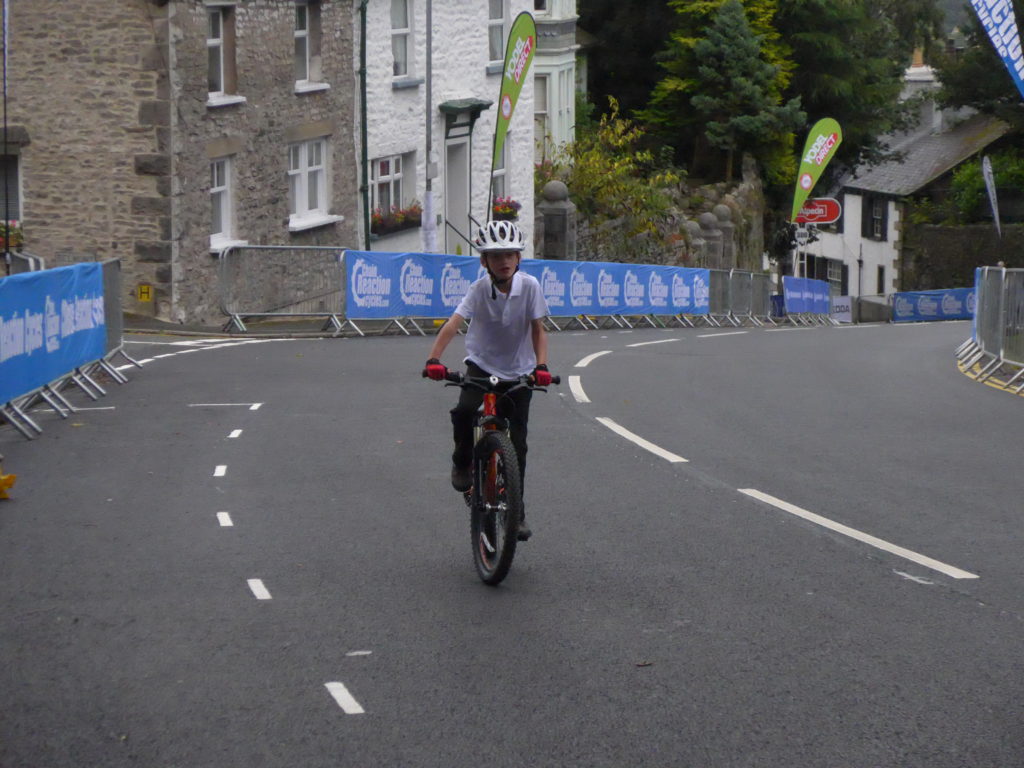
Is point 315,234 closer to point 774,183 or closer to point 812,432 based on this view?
point 812,432

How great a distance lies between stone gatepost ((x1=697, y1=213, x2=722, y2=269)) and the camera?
49.4 m

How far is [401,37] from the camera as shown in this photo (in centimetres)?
3525

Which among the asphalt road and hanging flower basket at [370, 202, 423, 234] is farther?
hanging flower basket at [370, 202, 423, 234]

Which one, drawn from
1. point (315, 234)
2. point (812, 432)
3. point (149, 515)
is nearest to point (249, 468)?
point (149, 515)

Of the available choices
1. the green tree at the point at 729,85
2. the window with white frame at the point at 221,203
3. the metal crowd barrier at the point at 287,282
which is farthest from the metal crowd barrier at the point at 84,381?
the green tree at the point at 729,85

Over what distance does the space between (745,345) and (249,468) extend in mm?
16103

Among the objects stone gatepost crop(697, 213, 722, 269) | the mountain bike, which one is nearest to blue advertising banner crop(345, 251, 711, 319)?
stone gatepost crop(697, 213, 722, 269)

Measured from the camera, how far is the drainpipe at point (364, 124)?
32.8 metres

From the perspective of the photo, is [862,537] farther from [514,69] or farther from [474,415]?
[514,69]

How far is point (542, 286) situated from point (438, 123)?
728cm

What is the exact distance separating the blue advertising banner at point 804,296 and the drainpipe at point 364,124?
72.5 ft

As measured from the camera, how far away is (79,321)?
16.1m

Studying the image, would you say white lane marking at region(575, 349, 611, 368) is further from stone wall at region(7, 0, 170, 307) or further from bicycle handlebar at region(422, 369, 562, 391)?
bicycle handlebar at region(422, 369, 562, 391)

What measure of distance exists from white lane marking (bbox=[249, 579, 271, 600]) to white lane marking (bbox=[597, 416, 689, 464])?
4.77 metres
